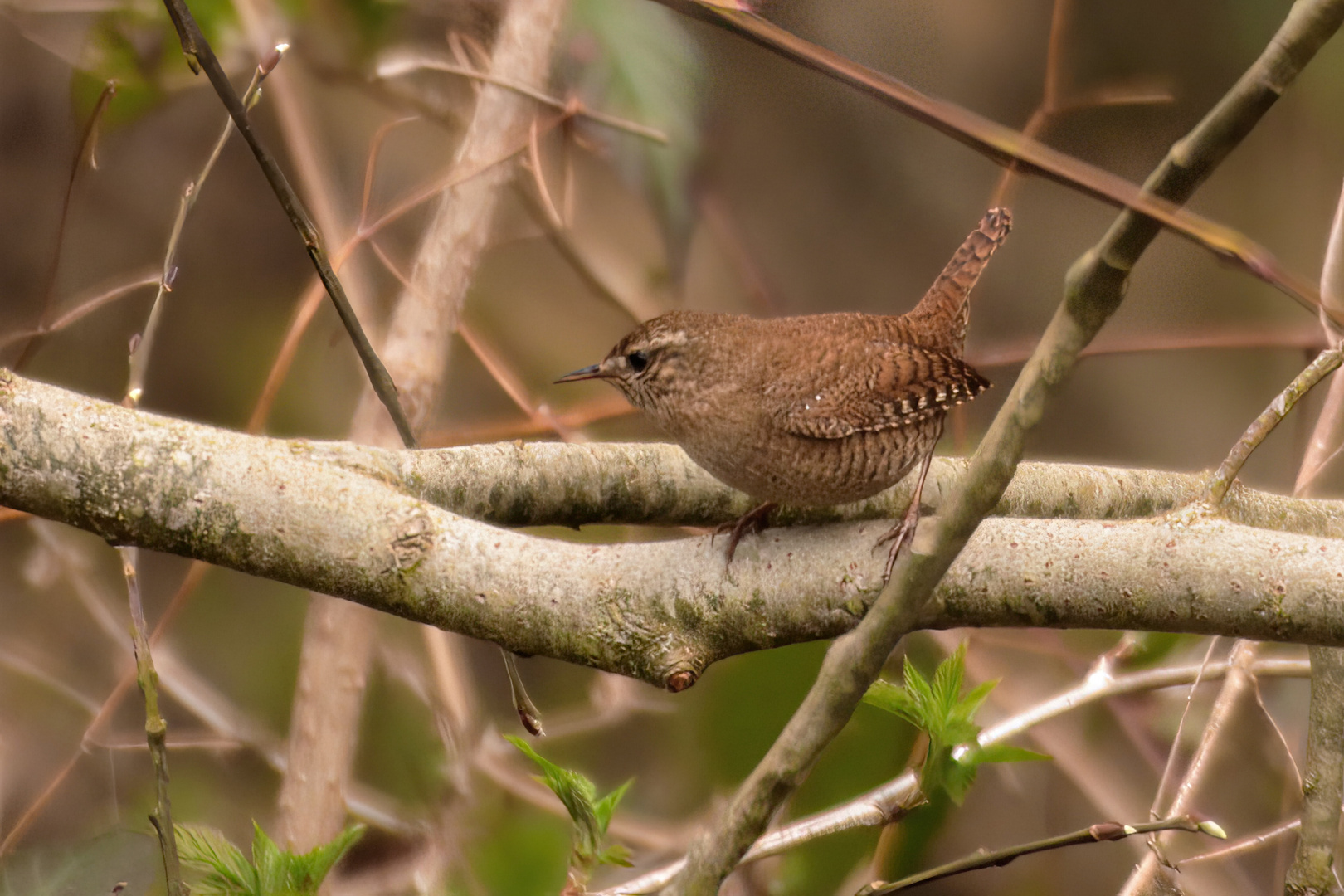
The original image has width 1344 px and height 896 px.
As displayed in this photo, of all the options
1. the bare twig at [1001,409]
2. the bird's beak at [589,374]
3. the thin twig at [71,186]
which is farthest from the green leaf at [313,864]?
the thin twig at [71,186]

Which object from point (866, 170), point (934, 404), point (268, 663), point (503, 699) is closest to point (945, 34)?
point (866, 170)

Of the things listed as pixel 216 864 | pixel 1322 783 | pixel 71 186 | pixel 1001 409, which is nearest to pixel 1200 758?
pixel 1322 783

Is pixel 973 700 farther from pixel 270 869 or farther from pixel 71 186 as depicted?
pixel 71 186

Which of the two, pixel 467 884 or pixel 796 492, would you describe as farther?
pixel 467 884

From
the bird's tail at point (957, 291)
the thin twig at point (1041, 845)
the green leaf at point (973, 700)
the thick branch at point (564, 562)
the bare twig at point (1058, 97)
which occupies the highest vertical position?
the bare twig at point (1058, 97)

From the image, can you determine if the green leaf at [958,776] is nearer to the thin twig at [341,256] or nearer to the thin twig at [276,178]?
the thin twig at [276,178]

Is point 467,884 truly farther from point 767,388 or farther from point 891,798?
point 767,388

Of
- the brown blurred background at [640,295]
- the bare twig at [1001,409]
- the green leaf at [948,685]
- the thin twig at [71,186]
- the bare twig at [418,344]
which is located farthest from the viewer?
the brown blurred background at [640,295]
